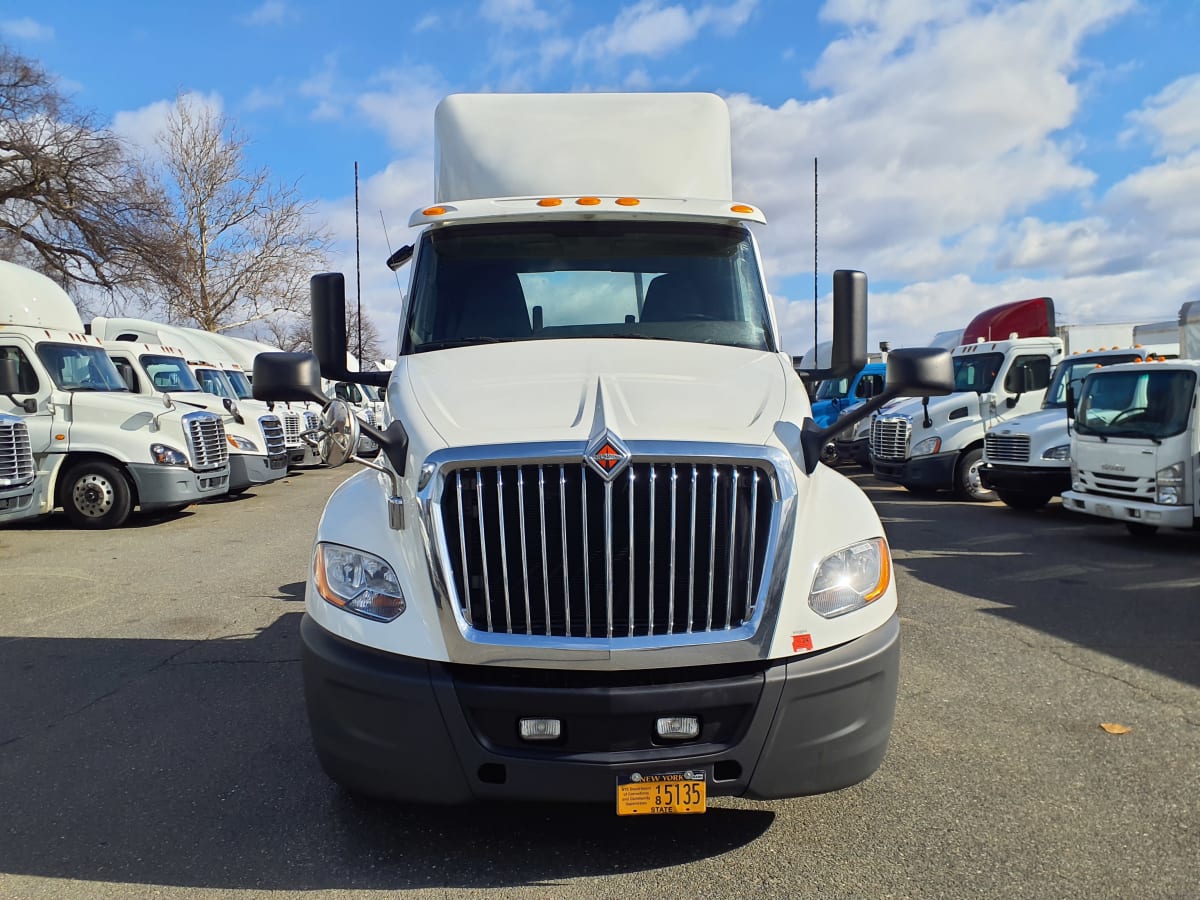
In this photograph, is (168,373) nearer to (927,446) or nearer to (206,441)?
(206,441)

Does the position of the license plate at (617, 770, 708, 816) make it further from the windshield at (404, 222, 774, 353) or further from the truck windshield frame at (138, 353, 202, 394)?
the truck windshield frame at (138, 353, 202, 394)

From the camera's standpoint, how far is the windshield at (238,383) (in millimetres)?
17797

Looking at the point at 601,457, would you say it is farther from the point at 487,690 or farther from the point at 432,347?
the point at 432,347

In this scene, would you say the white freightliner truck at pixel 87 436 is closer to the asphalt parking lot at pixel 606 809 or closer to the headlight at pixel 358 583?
the asphalt parking lot at pixel 606 809

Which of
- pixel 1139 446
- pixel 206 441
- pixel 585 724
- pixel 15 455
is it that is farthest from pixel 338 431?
pixel 206 441

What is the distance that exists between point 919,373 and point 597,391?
128cm

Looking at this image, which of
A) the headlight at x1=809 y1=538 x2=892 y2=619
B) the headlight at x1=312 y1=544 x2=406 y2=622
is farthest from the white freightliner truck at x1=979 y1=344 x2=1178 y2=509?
the headlight at x1=312 y1=544 x2=406 y2=622

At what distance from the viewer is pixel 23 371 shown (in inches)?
465

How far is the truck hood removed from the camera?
3.24m

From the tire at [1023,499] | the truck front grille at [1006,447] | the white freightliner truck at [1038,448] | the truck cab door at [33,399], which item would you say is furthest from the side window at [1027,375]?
the truck cab door at [33,399]

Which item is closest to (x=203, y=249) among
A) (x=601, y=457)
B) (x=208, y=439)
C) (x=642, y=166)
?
(x=208, y=439)

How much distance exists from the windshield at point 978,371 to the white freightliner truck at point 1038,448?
1.37 m

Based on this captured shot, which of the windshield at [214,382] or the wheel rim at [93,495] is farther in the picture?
the windshield at [214,382]

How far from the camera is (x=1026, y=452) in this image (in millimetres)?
12492
